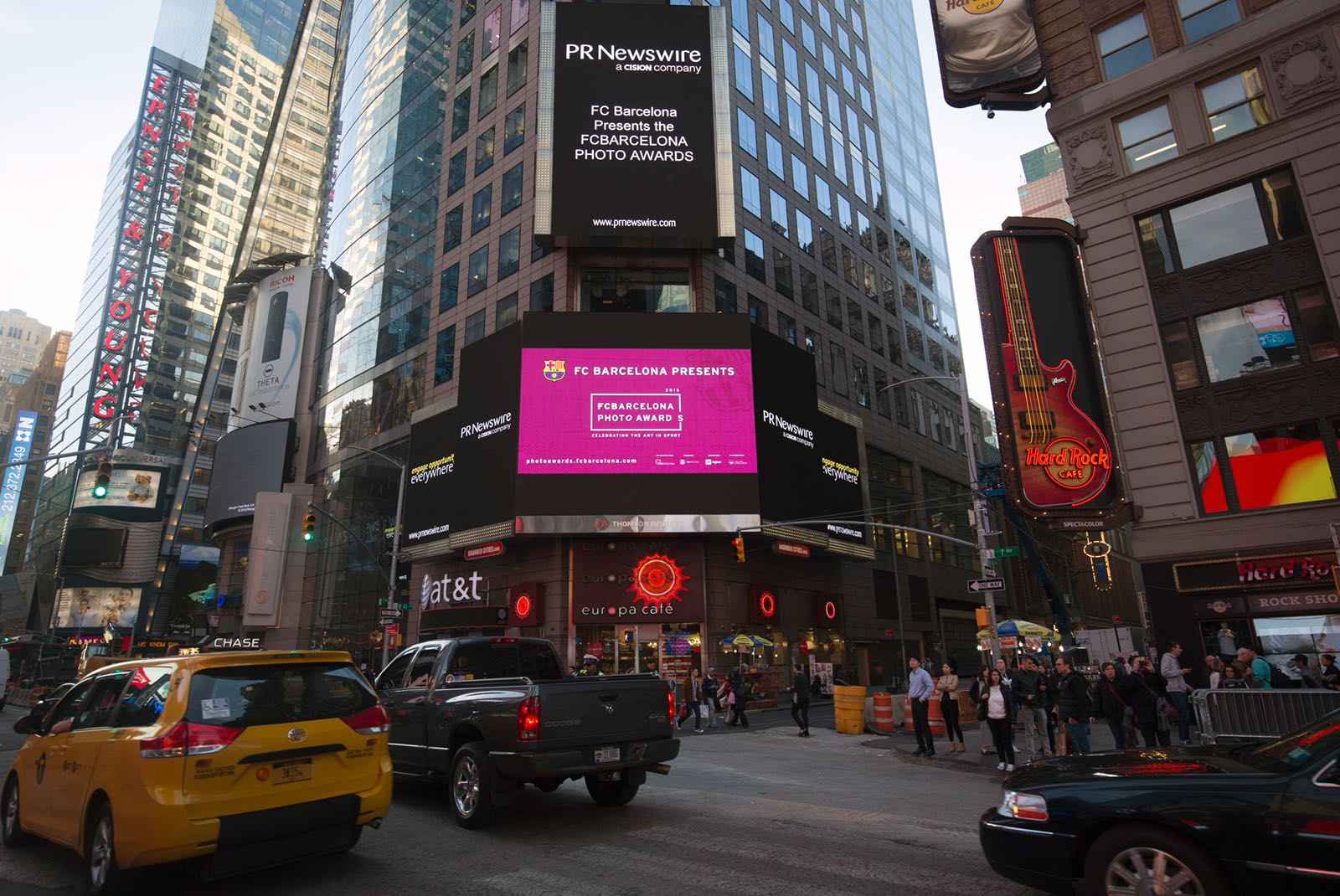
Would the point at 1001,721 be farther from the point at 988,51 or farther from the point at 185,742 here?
the point at 988,51

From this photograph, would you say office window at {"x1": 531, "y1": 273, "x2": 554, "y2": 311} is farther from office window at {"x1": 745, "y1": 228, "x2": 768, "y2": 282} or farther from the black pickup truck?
the black pickup truck

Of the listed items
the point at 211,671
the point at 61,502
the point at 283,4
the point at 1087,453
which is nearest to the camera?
the point at 211,671

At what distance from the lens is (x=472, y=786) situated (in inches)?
332

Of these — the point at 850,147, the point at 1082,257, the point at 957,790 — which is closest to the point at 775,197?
the point at 850,147

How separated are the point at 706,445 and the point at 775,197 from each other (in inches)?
767

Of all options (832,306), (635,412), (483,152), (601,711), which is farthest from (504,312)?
(601,711)

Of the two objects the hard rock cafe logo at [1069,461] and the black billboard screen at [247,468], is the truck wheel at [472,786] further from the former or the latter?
the black billboard screen at [247,468]

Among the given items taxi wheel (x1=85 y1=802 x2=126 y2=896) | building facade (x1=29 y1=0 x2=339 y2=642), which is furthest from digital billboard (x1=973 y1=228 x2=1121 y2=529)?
building facade (x1=29 y1=0 x2=339 y2=642)

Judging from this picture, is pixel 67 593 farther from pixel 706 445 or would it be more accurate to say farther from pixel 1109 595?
pixel 1109 595

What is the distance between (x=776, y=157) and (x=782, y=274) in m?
7.89

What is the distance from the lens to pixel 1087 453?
21.5 meters

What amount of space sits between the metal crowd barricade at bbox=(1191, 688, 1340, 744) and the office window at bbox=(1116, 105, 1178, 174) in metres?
17.2

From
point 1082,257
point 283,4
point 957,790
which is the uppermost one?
point 283,4

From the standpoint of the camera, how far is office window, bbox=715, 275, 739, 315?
37.7 meters
